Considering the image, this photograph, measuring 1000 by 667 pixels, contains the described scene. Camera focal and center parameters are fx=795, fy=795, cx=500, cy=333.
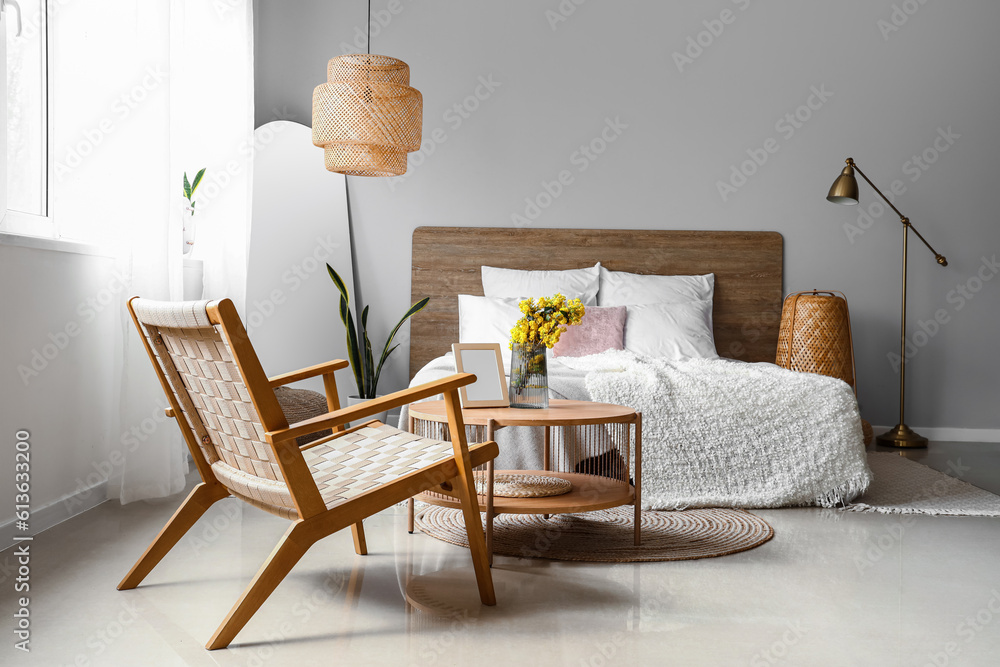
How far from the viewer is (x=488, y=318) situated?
14.2 feet

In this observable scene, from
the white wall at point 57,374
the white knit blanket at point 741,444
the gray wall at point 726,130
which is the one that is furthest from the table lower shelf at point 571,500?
the gray wall at point 726,130

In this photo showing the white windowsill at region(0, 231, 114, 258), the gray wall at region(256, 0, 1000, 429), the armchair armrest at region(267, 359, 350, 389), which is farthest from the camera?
the gray wall at region(256, 0, 1000, 429)

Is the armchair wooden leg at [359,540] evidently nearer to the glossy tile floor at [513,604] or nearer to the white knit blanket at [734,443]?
the glossy tile floor at [513,604]

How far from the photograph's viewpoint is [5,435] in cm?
238

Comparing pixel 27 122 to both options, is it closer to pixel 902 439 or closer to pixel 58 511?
pixel 58 511

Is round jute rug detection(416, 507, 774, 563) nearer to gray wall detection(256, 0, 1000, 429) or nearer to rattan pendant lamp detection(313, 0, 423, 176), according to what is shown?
rattan pendant lamp detection(313, 0, 423, 176)

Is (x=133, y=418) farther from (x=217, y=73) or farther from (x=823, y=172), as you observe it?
(x=823, y=172)

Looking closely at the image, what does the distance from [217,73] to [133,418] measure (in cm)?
180

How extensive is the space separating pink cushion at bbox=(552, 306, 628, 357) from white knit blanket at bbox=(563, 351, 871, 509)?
0.92 metres

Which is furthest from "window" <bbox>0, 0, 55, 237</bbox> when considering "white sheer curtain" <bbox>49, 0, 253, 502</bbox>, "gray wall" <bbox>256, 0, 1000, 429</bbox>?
"gray wall" <bbox>256, 0, 1000, 429</bbox>

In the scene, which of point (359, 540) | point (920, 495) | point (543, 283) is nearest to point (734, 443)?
point (920, 495)

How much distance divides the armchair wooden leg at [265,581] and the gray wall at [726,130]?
3.14 meters

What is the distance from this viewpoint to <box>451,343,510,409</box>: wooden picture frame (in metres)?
2.62

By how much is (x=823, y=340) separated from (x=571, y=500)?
2525mm
